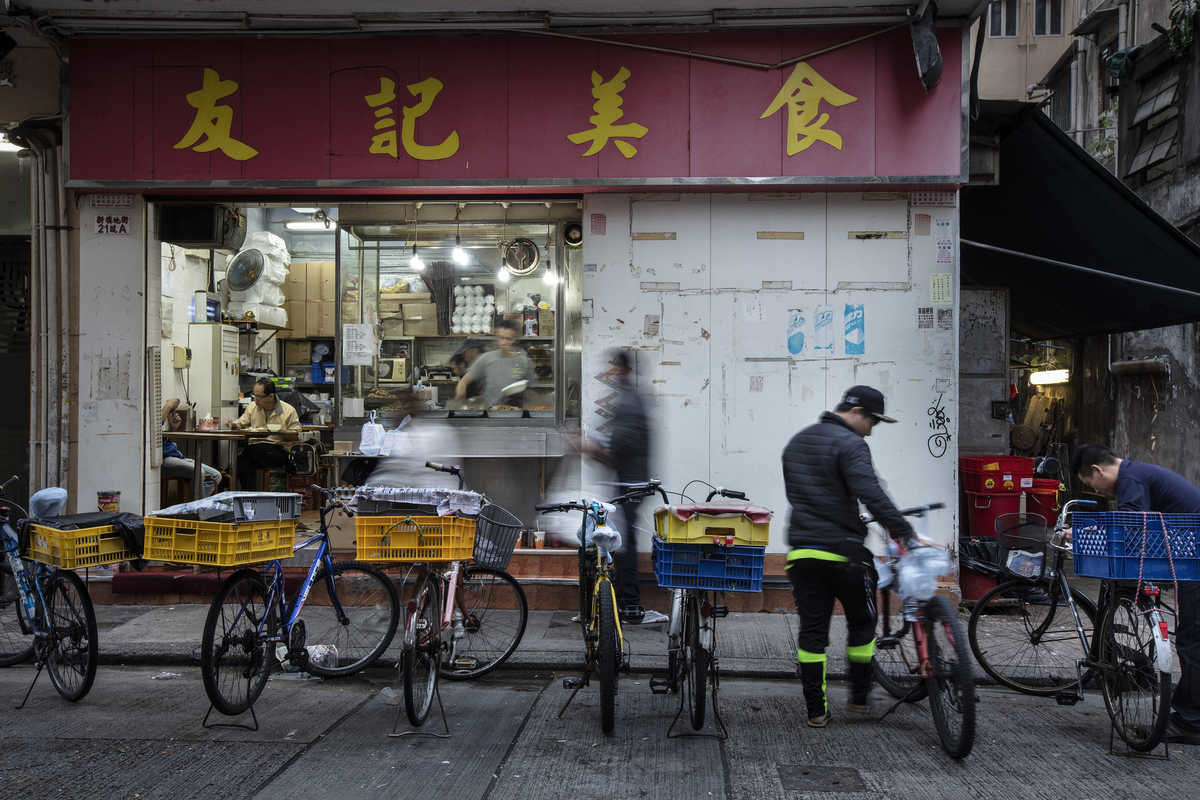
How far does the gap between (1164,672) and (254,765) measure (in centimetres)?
463

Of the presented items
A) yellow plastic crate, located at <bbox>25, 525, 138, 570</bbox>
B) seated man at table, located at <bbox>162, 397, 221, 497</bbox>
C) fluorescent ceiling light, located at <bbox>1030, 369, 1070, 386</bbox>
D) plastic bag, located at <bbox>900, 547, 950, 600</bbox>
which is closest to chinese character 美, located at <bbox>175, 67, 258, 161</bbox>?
seated man at table, located at <bbox>162, 397, 221, 497</bbox>

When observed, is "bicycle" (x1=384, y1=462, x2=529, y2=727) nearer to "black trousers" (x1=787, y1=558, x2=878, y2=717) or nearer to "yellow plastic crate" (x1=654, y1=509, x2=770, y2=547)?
"yellow plastic crate" (x1=654, y1=509, x2=770, y2=547)

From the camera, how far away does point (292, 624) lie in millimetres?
5512

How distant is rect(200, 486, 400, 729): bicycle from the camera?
16.9ft

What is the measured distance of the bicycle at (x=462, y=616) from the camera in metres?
5.14

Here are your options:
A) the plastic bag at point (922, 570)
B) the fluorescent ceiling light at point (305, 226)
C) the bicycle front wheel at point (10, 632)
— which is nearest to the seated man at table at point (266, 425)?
the fluorescent ceiling light at point (305, 226)

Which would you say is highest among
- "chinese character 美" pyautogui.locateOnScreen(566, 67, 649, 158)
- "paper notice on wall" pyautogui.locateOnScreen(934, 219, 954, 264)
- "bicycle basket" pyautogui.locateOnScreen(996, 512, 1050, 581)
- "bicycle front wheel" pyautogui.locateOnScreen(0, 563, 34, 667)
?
"chinese character 美" pyautogui.locateOnScreen(566, 67, 649, 158)

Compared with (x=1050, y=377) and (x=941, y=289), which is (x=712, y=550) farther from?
(x=1050, y=377)

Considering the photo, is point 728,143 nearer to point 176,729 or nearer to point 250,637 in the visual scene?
point 250,637

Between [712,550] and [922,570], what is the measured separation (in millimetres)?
1091

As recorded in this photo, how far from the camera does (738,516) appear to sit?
16.4ft

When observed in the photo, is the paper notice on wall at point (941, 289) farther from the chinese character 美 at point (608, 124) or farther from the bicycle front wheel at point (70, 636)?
the bicycle front wheel at point (70, 636)

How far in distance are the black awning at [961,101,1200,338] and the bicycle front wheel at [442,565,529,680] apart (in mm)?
5024

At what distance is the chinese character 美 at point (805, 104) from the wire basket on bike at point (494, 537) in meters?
4.00
